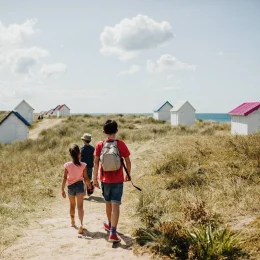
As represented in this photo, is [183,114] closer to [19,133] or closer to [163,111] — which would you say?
[163,111]

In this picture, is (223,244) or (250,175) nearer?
(223,244)

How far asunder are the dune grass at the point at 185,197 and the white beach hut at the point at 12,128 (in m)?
15.0

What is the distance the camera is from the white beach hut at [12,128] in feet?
90.0

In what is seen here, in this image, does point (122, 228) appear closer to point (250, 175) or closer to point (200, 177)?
point (200, 177)

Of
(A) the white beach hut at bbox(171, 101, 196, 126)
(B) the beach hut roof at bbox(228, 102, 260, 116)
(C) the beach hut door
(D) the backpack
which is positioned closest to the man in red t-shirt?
(D) the backpack

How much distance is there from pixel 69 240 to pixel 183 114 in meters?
31.2

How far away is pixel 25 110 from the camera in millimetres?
51531

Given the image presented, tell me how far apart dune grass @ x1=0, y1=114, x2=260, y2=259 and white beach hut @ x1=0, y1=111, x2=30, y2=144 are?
49.1ft

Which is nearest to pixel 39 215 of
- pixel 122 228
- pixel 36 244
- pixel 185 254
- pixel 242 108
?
pixel 36 244

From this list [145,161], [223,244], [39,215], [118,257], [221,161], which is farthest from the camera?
[145,161]

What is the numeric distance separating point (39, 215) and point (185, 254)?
398cm

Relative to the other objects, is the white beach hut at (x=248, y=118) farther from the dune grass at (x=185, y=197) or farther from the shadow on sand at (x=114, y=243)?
the shadow on sand at (x=114, y=243)

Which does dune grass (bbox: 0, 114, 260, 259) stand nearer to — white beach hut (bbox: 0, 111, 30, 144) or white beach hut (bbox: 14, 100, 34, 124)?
white beach hut (bbox: 0, 111, 30, 144)

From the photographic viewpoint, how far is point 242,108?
68.8 feet
